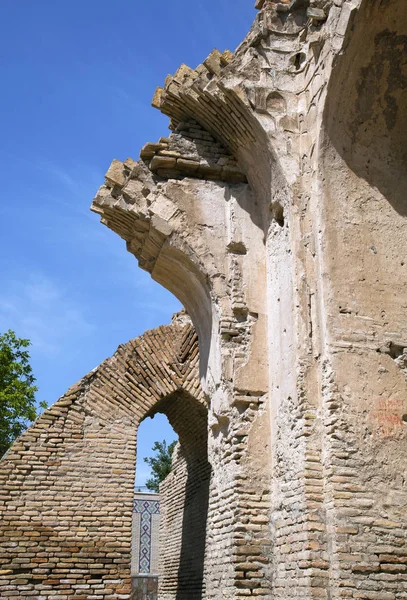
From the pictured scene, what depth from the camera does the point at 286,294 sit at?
6.34 metres

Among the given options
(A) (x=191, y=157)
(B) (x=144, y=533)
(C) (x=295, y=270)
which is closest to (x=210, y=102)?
(A) (x=191, y=157)

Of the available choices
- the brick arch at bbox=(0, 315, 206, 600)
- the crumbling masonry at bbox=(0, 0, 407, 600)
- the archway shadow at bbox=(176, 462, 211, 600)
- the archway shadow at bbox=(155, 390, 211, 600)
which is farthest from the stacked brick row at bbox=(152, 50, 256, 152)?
the archway shadow at bbox=(176, 462, 211, 600)

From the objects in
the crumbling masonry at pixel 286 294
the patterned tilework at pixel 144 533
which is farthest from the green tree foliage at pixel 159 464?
the crumbling masonry at pixel 286 294

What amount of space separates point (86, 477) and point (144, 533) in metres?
10.5

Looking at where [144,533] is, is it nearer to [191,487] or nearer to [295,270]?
[191,487]

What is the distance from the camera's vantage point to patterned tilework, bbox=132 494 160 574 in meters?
18.6

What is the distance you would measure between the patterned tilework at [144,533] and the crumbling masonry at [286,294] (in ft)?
33.7

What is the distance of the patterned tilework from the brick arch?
9627 millimetres

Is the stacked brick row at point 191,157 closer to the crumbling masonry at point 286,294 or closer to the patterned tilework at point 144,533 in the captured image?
the crumbling masonry at point 286,294

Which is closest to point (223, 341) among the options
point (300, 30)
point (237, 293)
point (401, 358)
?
point (237, 293)

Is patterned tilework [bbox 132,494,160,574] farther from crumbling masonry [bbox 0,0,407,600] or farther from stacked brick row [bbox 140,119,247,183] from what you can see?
stacked brick row [bbox 140,119,247,183]

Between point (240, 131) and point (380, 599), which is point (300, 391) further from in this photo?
point (240, 131)

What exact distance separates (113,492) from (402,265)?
4884 mm

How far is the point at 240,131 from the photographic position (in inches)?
277
